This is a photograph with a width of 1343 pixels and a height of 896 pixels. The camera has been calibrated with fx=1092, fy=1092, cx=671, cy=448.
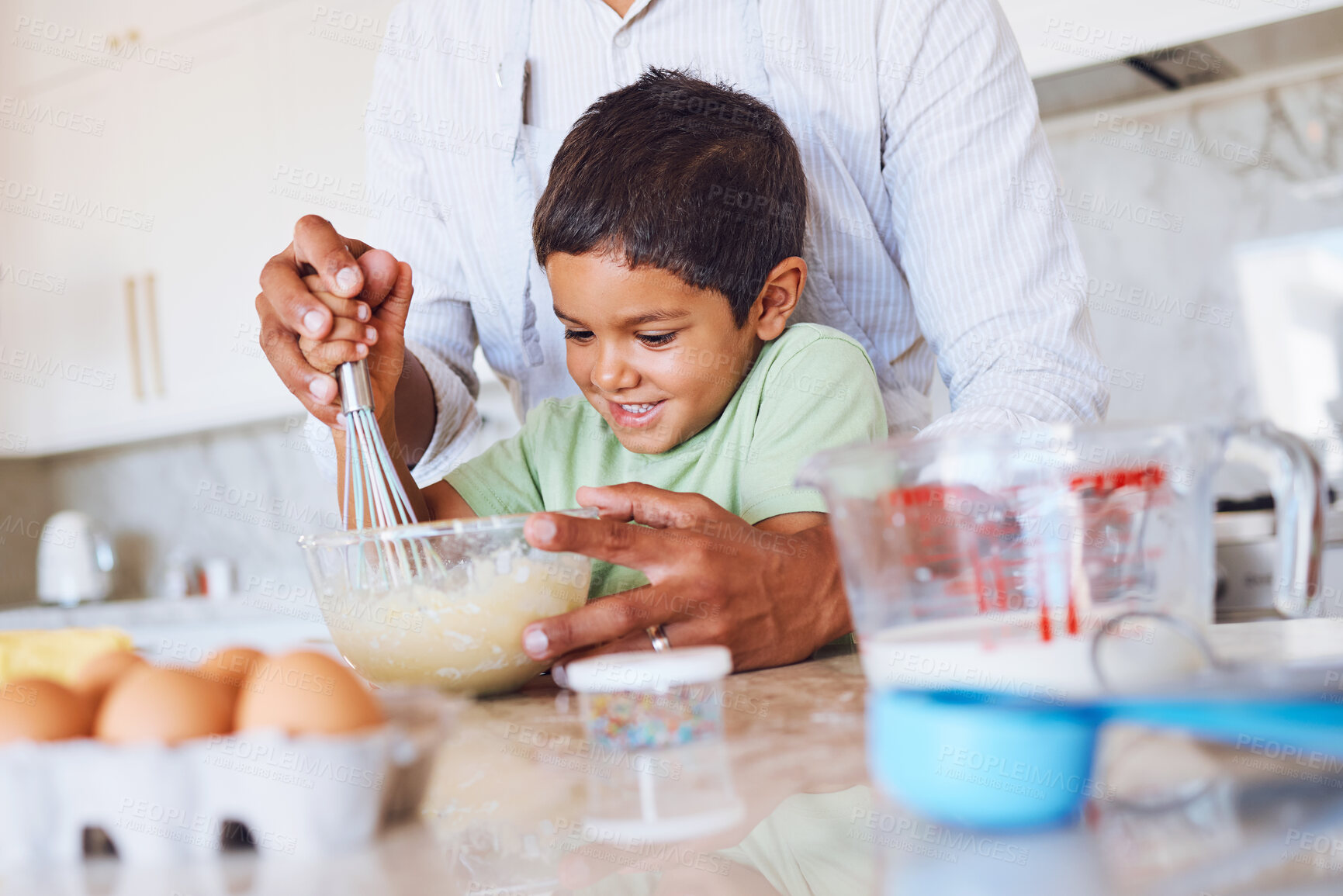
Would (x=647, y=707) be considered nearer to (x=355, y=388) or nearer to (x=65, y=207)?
(x=355, y=388)

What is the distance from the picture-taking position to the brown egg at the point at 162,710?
1.17 ft

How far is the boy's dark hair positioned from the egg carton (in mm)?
632

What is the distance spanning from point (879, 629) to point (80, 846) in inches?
11.7

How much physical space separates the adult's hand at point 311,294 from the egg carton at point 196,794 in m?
0.47

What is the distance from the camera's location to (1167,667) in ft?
1.25

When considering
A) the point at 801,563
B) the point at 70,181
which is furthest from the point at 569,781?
the point at 70,181

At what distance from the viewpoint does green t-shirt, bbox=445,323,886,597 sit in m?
0.86

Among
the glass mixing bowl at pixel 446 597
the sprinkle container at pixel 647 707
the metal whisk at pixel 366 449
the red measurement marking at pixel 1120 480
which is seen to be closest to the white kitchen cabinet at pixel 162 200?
the metal whisk at pixel 366 449

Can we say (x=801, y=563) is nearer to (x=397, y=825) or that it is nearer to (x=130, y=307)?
(x=397, y=825)

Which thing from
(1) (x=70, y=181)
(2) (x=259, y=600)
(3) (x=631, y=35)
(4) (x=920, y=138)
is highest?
(1) (x=70, y=181)

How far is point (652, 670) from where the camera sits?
0.45m

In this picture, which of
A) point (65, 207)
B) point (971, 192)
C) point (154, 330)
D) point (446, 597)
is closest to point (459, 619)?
point (446, 597)

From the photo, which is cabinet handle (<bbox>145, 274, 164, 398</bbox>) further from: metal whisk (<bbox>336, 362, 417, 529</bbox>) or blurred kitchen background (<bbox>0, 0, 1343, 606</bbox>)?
metal whisk (<bbox>336, 362, 417, 529</bbox>)

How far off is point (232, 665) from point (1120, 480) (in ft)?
1.11
